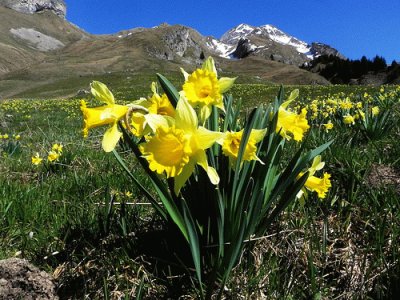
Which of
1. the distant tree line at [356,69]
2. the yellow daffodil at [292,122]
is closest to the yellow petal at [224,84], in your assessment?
the yellow daffodil at [292,122]

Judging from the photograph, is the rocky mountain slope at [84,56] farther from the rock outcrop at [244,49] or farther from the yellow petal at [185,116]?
the yellow petal at [185,116]

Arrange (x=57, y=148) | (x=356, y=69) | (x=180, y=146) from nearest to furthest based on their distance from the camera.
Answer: (x=180, y=146) → (x=57, y=148) → (x=356, y=69)

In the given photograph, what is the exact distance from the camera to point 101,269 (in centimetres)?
169

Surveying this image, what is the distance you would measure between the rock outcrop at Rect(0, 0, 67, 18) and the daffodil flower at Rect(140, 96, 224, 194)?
186 metres

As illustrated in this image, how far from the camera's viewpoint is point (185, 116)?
133 cm

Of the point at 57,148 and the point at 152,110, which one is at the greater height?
the point at 152,110

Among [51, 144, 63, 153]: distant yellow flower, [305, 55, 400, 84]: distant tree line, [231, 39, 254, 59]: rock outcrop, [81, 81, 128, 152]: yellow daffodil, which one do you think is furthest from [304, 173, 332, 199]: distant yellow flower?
[231, 39, 254, 59]: rock outcrop

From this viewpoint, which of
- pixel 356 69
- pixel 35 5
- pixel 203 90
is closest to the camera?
pixel 203 90

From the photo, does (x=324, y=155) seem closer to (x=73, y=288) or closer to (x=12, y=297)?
(x=73, y=288)

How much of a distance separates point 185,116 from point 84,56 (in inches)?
3231

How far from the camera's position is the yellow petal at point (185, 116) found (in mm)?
1327

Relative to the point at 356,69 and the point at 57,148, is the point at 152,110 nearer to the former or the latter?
the point at 57,148

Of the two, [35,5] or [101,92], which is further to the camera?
[35,5]

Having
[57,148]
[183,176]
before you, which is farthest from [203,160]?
[57,148]
